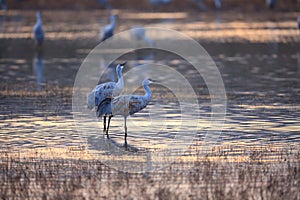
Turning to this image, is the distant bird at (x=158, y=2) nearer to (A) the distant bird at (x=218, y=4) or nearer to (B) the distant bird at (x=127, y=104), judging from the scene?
(A) the distant bird at (x=218, y=4)

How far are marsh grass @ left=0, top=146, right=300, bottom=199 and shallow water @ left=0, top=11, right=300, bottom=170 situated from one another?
0.90m

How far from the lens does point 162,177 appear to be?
9.55 m

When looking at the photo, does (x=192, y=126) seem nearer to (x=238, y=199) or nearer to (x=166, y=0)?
(x=238, y=199)

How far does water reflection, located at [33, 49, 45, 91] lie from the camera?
19812 millimetres

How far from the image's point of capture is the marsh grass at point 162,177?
877 cm

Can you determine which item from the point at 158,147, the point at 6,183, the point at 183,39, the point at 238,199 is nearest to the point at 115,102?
the point at 158,147

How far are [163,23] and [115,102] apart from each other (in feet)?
84.5

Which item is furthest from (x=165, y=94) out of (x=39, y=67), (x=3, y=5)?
(x=3, y=5)

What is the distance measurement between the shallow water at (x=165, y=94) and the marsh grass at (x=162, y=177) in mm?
904

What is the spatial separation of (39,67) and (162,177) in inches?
569

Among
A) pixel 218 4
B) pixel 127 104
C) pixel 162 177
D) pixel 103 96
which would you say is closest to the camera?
pixel 162 177

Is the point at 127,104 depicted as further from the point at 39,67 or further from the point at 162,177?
the point at 39,67

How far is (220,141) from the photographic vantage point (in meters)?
11.9

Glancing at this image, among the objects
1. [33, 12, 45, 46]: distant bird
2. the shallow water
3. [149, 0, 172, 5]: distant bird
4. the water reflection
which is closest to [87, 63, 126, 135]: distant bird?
the shallow water
